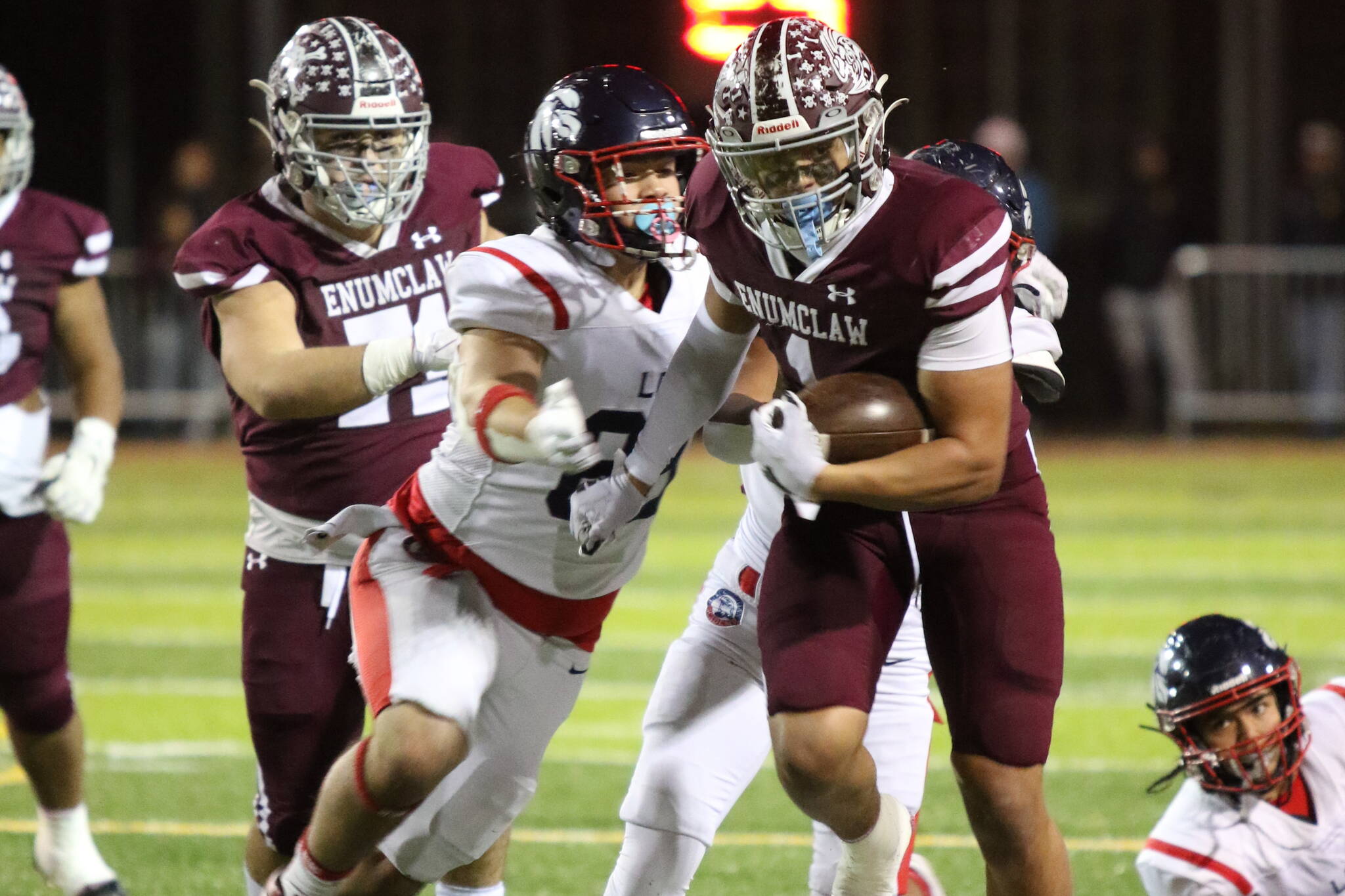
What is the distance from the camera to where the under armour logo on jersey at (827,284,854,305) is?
2.96 meters

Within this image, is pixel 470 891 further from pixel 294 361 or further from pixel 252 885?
pixel 294 361

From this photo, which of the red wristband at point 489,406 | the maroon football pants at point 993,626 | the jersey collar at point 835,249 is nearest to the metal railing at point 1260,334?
the maroon football pants at point 993,626

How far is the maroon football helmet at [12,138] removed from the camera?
4.34 metres

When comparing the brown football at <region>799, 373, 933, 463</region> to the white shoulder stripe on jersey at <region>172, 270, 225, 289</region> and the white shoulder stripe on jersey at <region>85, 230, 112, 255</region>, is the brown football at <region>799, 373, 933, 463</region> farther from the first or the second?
the white shoulder stripe on jersey at <region>85, 230, 112, 255</region>

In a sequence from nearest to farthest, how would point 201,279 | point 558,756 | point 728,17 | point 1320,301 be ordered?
point 201,279 → point 558,756 → point 728,17 → point 1320,301

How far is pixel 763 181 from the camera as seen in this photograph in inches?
117

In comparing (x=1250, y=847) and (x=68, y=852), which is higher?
(x=1250, y=847)

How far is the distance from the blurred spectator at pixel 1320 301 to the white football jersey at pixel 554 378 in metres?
9.58

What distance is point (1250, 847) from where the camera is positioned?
11.2 feet

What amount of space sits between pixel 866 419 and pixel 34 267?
2.38m

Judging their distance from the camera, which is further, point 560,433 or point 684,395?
point 684,395

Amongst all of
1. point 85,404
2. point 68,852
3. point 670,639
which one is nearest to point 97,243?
point 85,404

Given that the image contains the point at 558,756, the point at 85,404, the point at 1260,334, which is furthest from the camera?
the point at 1260,334

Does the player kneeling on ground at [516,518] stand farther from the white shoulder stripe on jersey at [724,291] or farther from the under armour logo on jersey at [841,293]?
the under armour logo on jersey at [841,293]
